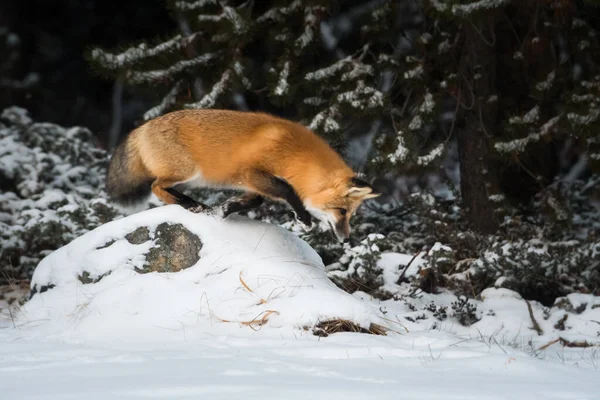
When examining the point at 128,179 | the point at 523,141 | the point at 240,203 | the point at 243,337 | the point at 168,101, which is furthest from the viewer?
the point at 168,101

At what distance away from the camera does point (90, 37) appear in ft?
50.0

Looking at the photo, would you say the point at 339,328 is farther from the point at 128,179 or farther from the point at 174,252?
the point at 128,179

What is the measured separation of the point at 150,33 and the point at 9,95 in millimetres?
3019

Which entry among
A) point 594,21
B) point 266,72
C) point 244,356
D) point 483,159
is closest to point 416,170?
point 483,159

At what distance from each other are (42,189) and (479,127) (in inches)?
229

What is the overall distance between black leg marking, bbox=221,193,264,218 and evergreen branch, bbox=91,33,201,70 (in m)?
3.42

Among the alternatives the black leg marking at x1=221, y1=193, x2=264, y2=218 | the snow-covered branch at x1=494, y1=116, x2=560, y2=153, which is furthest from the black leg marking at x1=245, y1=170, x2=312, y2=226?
the snow-covered branch at x1=494, y1=116, x2=560, y2=153

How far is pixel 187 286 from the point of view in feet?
17.9

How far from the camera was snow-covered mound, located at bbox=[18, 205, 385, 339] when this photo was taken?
4.97m

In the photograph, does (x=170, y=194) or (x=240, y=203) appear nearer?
(x=240, y=203)

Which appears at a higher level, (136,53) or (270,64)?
(270,64)

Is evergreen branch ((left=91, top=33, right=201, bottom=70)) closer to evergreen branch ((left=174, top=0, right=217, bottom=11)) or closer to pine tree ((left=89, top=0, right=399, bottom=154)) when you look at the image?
pine tree ((left=89, top=0, right=399, bottom=154))

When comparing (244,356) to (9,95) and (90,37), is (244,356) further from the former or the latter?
(90,37)

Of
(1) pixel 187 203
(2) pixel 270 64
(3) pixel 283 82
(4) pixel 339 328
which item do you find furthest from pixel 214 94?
(4) pixel 339 328
